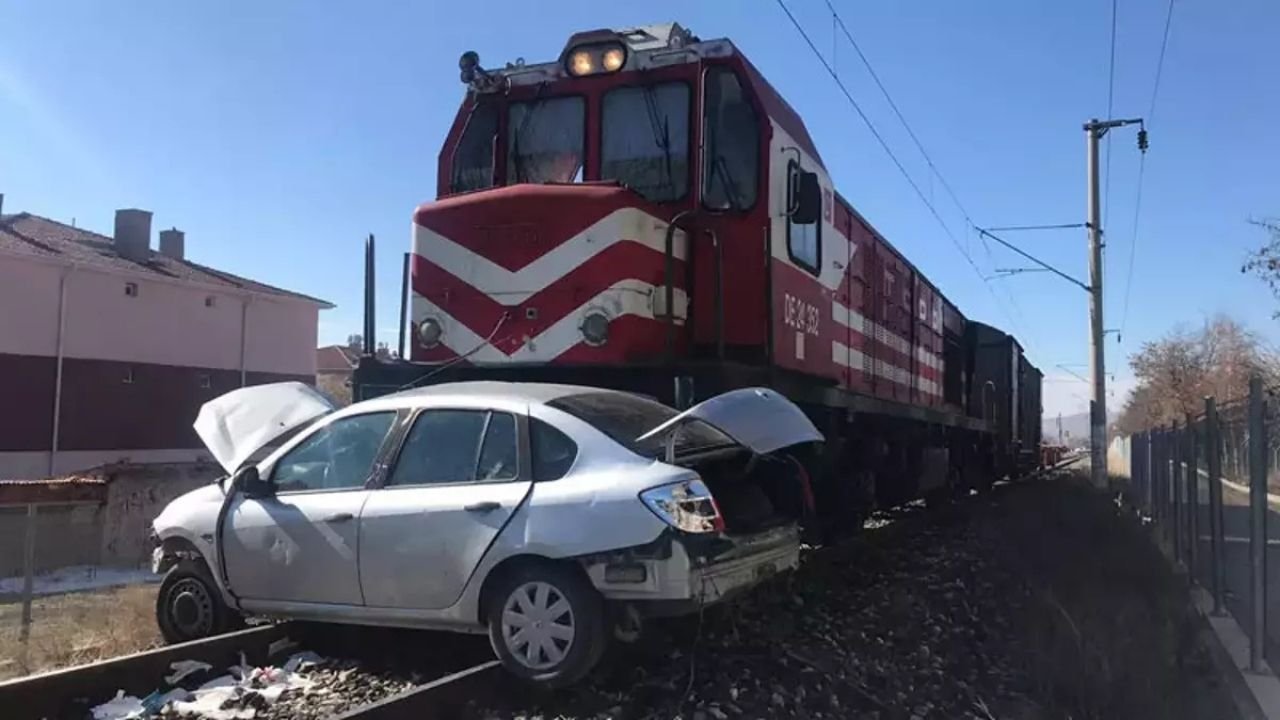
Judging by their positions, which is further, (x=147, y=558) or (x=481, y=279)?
(x=147, y=558)

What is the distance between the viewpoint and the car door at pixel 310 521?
6031 millimetres

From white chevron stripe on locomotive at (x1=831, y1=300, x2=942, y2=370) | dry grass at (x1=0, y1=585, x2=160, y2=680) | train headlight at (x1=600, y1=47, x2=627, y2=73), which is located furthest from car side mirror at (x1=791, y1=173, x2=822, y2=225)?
dry grass at (x1=0, y1=585, x2=160, y2=680)

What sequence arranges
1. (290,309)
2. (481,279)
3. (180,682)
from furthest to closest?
(290,309)
(481,279)
(180,682)

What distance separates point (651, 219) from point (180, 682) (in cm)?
441

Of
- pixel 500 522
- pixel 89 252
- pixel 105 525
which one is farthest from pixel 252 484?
pixel 89 252

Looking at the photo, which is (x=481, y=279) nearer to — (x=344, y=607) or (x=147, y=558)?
(x=344, y=607)

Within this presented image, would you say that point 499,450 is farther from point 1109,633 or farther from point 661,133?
point 1109,633

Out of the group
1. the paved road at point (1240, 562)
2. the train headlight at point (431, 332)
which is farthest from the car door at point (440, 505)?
the paved road at point (1240, 562)

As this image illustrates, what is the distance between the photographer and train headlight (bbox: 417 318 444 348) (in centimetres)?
821

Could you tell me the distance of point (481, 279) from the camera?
8023 mm

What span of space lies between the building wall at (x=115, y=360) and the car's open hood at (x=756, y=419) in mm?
24524

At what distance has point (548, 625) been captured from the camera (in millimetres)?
5371

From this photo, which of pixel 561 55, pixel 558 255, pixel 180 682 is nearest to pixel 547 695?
pixel 180 682

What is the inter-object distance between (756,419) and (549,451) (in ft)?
3.99
